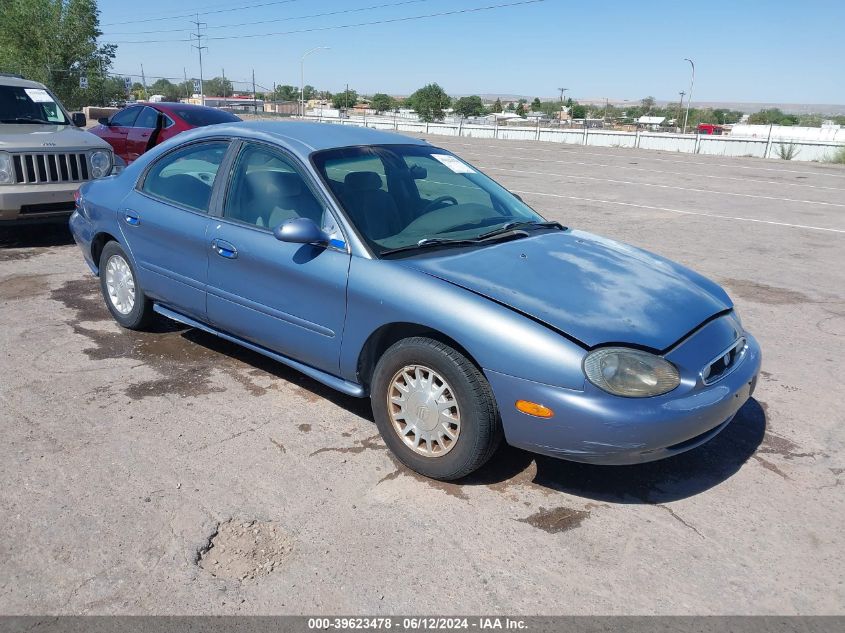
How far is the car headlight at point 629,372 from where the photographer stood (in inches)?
118

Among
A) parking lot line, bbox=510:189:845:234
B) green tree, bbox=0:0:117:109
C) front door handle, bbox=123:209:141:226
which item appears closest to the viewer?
front door handle, bbox=123:209:141:226

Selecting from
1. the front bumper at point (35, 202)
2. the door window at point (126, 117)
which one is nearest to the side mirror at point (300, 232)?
the front bumper at point (35, 202)

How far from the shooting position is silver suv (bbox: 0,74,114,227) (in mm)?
7660

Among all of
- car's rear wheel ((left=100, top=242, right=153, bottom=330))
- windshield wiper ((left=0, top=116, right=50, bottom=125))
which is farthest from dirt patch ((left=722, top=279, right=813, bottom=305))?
windshield wiper ((left=0, top=116, right=50, bottom=125))

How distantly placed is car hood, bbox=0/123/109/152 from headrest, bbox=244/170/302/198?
4.84m

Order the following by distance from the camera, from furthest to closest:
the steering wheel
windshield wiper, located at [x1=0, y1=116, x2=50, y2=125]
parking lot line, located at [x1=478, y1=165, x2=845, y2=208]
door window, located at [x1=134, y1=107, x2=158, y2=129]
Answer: parking lot line, located at [x1=478, y1=165, x2=845, y2=208]
door window, located at [x1=134, y1=107, x2=158, y2=129]
windshield wiper, located at [x1=0, y1=116, x2=50, y2=125]
the steering wheel

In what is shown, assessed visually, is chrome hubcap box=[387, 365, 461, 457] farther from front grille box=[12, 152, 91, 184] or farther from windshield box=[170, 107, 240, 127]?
windshield box=[170, 107, 240, 127]

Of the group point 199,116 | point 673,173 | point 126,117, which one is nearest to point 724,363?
point 199,116

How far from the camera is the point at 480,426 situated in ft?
10.5

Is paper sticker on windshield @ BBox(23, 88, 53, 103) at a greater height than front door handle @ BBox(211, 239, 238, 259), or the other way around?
paper sticker on windshield @ BBox(23, 88, 53, 103)

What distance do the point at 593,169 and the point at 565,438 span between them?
19368 mm

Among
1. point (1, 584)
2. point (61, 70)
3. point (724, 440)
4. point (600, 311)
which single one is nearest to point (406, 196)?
point (600, 311)

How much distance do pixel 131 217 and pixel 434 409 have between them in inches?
116

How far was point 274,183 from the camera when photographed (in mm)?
4219
